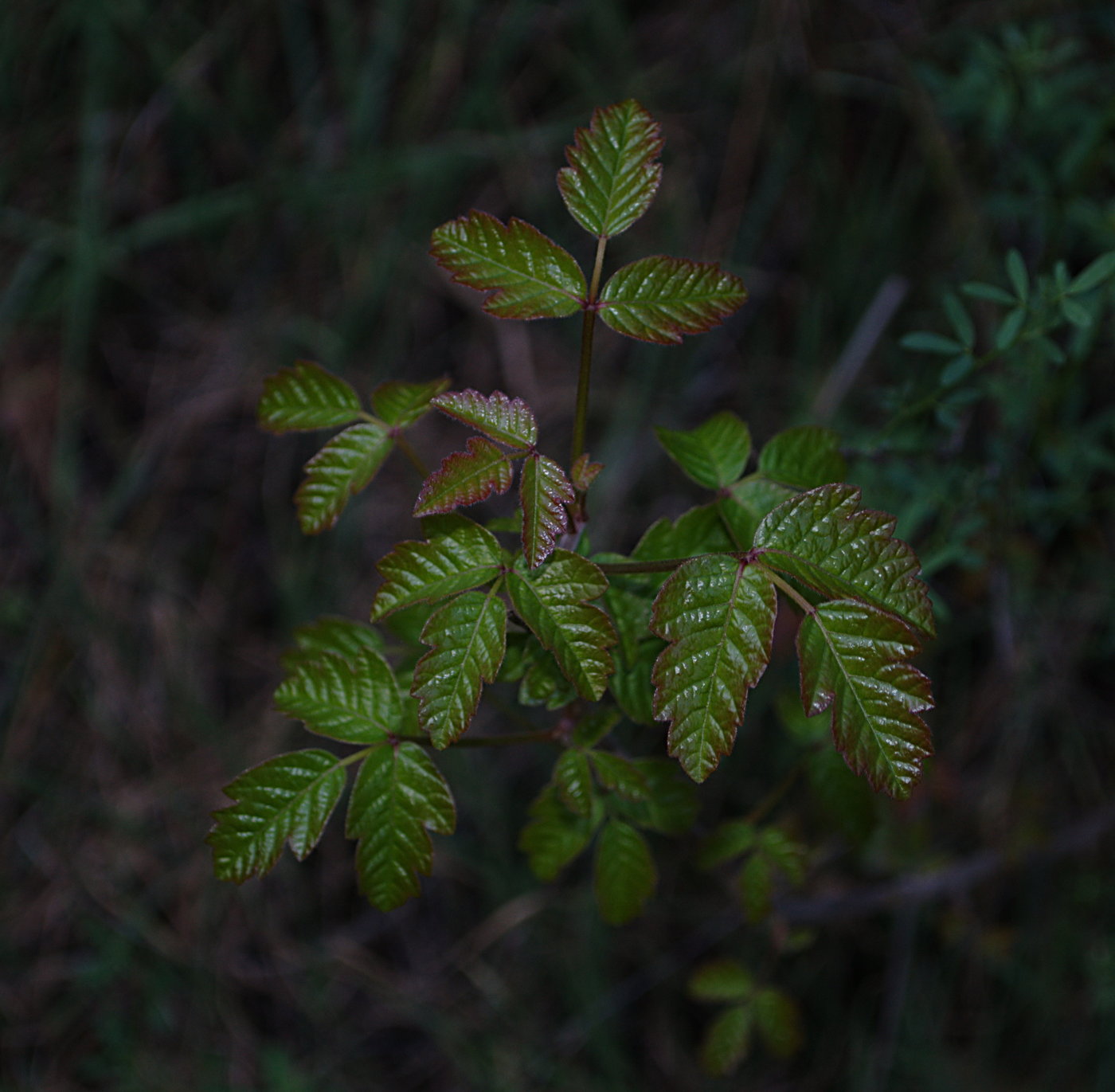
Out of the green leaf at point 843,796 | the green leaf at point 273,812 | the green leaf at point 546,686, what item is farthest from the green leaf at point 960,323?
the green leaf at point 273,812

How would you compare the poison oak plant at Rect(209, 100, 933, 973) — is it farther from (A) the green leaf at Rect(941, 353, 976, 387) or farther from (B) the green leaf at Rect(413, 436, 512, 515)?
(A) the green leaf at Rect(941, 353, 976, 387)

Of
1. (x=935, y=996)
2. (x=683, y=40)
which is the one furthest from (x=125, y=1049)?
(x=683, y=40)

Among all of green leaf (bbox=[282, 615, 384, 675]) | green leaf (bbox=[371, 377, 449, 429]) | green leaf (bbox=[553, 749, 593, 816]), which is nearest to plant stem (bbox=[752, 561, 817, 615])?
green leaf (bbox=[553, 749, 593, 816])

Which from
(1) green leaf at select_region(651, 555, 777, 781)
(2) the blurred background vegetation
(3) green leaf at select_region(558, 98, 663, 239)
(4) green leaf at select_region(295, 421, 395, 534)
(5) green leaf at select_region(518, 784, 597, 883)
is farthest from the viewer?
(2) the blurred background vegetation

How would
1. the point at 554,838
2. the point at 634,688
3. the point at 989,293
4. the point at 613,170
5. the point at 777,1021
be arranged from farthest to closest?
the point at 777,1021, the point at 989,293, the point at 554,838, the point at 634,688, the point at 613,170

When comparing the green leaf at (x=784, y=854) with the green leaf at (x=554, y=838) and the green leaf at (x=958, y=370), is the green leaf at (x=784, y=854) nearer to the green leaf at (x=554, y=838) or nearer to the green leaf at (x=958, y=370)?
the green leaf at (x=554, y=838)

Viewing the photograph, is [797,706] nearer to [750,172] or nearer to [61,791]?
[750,172]

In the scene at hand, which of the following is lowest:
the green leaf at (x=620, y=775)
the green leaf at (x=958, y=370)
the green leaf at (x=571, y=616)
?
the green leaf at (x=620, y=775)

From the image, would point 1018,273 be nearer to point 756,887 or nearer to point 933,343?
point 933,343

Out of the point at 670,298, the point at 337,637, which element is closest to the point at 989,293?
the point at 670,298
